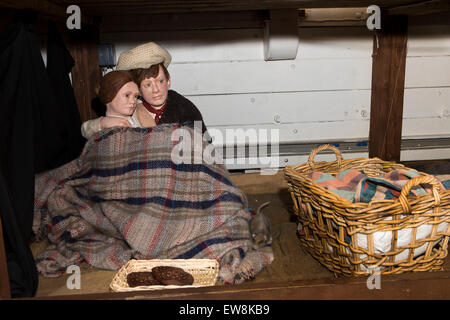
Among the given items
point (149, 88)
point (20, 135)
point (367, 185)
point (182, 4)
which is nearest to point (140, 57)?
point (149, 88)

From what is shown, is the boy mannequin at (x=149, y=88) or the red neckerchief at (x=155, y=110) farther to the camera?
the red neckerchief at (x=155, y=110)

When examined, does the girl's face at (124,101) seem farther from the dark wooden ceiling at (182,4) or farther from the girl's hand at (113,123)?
the dark wooden ceiling at (182,4)

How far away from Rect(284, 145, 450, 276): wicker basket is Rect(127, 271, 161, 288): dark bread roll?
1.66 feet

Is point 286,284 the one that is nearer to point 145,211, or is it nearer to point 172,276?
point 172,276

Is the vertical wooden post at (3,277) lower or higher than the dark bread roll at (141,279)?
higher

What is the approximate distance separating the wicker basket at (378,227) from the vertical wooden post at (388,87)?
930mm

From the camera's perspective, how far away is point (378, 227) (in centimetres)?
110

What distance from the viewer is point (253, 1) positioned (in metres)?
1.48

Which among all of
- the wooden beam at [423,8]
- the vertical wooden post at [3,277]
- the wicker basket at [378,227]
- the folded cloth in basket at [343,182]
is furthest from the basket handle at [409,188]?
the vertical wooden post at [3,277]

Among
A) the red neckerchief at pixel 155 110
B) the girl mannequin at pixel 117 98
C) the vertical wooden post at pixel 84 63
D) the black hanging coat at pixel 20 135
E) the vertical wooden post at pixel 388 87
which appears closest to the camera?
the black hanging coat at pixel 20 135

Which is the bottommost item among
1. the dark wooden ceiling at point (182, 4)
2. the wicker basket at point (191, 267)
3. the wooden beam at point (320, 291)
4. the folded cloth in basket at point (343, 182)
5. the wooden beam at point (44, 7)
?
the wicker basket at point (191, 267)

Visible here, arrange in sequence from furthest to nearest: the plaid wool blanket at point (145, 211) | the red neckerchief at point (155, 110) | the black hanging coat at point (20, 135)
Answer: the red neckerchief at point (155, 110) → the plaid wool blanket at point (145, 211) → the black hanging coat at point (20, 135)

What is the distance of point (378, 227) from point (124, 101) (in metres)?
0.92

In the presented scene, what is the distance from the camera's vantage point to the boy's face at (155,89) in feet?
5.03
